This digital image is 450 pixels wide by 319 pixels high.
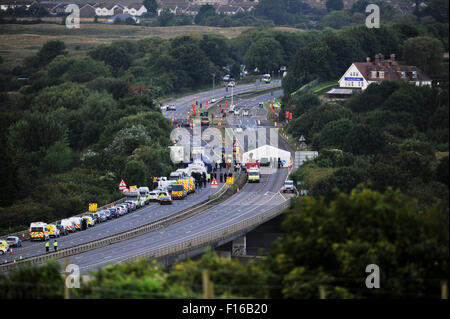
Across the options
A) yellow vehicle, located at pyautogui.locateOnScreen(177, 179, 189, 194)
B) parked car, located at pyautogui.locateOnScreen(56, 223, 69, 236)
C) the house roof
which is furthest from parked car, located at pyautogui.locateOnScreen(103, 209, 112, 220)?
the house roof

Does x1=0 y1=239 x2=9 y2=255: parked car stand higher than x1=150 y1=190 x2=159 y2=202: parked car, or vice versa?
x1=0 y1=239 x2=9 y2=255: parked car

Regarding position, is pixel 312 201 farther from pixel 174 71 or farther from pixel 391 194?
pixel 174 71

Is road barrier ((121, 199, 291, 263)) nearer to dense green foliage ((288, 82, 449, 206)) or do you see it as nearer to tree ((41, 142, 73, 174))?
dense green foliage ((288, 82, 449, 206))

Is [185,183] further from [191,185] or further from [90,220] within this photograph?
[90,220]

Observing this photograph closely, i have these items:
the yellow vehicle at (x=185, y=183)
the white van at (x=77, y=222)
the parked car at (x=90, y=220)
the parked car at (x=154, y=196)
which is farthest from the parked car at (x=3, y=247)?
the yellow vehicle at (x=185, y=183)

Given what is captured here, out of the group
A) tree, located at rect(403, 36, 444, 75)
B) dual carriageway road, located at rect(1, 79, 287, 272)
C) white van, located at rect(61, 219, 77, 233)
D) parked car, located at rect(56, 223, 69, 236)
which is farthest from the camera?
tree, located at rect(403, 36, 444, 75)

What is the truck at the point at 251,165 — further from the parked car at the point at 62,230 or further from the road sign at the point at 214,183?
the parked car at the point at 62,230
